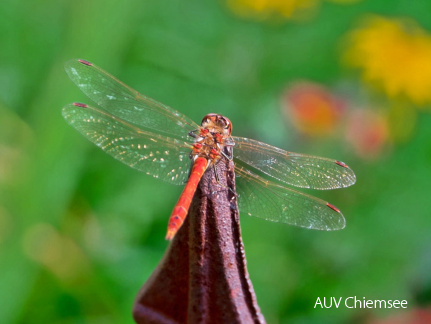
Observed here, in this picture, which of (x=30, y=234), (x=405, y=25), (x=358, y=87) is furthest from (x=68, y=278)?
(x=405, y=25)

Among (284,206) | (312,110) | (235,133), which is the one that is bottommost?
(284,206)

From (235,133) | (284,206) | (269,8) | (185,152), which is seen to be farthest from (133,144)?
(269,8)

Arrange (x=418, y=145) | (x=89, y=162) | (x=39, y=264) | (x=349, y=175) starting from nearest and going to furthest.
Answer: (x=349, y=175)
(x=39, y=264)
(x=89, y=162)
(x=418, y=145)

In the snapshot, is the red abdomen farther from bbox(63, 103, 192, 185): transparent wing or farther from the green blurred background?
the green blurred background

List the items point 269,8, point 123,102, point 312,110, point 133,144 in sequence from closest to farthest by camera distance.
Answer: point 133,144, point 123,102, point 312,110, point 269,8

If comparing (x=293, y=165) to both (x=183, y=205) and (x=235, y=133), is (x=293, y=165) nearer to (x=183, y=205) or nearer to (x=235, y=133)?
(x=183, y=205)

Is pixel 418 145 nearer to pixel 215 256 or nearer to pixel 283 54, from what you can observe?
pixel 283 54

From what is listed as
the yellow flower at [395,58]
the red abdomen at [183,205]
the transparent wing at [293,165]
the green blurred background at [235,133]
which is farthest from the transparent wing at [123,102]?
the yellow flower at [395,58]
